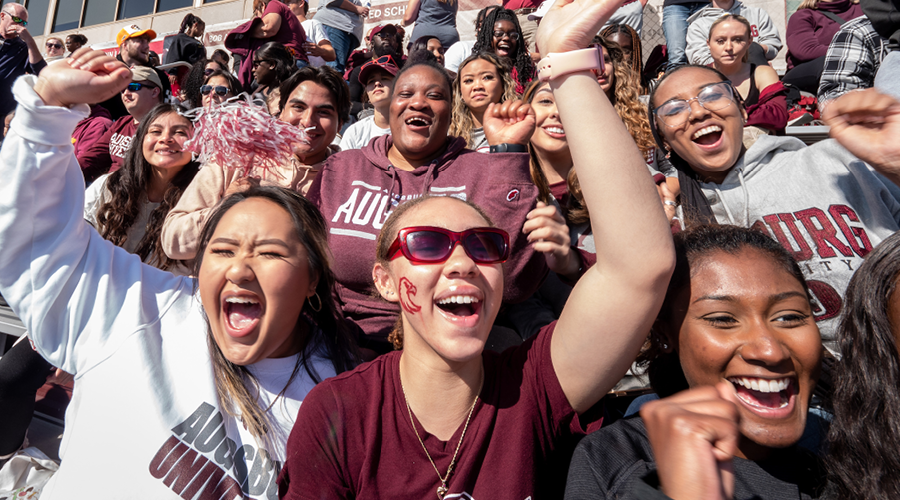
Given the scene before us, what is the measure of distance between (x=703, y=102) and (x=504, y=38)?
11.1 feet

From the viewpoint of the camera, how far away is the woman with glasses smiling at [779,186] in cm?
204

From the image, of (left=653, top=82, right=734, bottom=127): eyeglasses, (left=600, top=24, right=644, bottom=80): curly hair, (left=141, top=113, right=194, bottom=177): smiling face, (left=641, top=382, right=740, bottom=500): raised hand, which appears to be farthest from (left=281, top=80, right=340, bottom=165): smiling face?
(left=600, top=24, right=644, bottom=80): curly hair

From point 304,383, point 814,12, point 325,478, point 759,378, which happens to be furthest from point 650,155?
point 814,12

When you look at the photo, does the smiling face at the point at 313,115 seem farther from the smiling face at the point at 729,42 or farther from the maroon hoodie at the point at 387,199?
the smiling face at the point at 729,42

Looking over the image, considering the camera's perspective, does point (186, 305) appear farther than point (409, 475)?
Yes

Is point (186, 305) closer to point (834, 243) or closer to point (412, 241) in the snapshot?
point (412, 241)

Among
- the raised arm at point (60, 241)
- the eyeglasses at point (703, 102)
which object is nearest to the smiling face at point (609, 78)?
the eyeglasses at point (703, 102)

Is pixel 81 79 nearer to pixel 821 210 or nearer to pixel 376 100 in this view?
pixel 821 210

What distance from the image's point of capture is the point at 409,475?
147cm

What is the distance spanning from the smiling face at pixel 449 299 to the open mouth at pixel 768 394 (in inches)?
27.5

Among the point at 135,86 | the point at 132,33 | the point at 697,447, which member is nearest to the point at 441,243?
the point at 697,447

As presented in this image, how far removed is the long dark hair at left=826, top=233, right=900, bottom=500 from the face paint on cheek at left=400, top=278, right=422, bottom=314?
3.77 ft

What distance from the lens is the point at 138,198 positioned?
11.5 feet

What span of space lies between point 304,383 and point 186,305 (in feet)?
1.81
